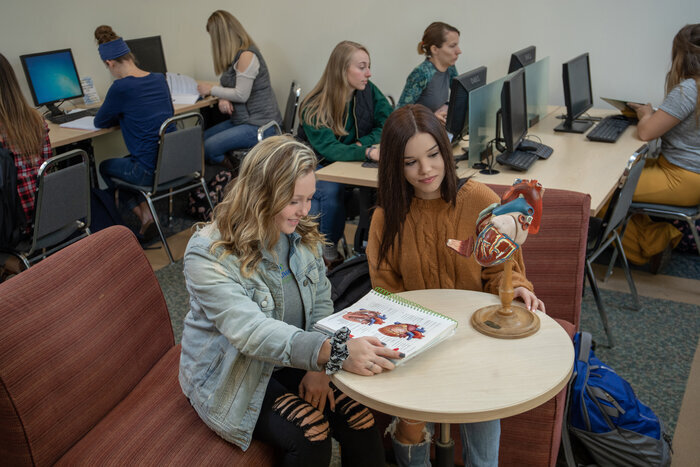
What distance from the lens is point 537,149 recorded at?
298 cm

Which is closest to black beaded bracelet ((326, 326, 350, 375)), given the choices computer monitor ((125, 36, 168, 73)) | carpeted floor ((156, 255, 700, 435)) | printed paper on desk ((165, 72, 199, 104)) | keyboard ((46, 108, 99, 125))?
carpeted floor ((156, 255, 700, 435))

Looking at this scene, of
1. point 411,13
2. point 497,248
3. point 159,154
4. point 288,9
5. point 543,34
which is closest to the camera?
point 497,248

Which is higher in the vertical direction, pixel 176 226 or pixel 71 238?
pixel 71 238

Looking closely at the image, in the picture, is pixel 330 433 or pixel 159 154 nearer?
pixel 330 433

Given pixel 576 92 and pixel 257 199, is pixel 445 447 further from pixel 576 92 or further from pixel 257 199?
pixel 576 92

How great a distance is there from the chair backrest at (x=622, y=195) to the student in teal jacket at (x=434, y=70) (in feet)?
4.14

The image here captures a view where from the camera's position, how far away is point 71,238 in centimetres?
305

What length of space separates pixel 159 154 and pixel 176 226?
97cm

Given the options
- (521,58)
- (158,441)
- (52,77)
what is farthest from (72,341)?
(52,77)

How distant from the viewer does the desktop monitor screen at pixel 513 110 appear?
2.68m

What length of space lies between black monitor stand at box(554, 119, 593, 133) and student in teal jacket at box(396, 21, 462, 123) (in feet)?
2.19

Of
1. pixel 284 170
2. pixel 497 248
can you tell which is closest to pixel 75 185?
pixel 284 170

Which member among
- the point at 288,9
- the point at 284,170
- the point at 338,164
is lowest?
the point at 338,164

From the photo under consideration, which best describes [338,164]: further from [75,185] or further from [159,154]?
[75,185]
